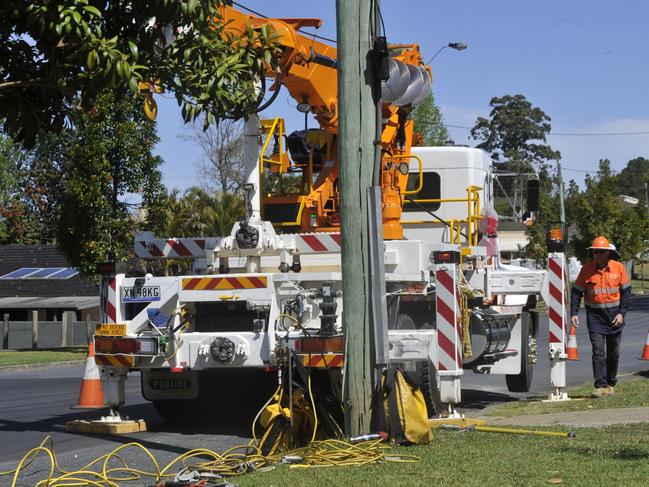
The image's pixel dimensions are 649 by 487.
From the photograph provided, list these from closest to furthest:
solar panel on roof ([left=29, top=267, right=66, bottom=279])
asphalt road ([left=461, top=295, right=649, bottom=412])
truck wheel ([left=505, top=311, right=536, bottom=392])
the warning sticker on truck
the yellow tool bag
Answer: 1. the yellow tool bag
2. the warning sticker on truck
3. truck wheel ([left=505, top=311, right=536, bottom=392])
4. asphalt road ([left=461, top=295, right=649, bottom=412])
5. solar panel on roof ([left=29, top=267, right=66, bottom=279])

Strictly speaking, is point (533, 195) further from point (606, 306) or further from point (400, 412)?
point (400, 412)

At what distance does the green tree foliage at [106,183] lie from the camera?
27531 mm

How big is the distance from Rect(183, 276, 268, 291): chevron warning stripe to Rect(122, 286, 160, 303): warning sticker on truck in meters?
0.36

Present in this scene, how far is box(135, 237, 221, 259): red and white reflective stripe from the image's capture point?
11.9 metres

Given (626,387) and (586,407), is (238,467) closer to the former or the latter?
(586,407)

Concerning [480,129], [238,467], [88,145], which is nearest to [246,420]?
[238,467]

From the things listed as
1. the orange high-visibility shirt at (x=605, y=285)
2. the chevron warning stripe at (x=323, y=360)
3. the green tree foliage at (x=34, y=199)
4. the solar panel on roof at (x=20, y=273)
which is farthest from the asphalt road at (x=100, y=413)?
the green tree foliage at (x=34, y=199)

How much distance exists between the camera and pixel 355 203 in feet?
31.1

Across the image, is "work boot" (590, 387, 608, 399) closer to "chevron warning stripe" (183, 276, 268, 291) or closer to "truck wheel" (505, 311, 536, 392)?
"truck wheel" (505, 311, 536, 392)

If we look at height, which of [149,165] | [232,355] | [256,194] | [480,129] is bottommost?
[232,355]

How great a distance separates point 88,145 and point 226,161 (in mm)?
15331

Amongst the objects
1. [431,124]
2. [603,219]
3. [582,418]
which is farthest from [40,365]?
[603,219]

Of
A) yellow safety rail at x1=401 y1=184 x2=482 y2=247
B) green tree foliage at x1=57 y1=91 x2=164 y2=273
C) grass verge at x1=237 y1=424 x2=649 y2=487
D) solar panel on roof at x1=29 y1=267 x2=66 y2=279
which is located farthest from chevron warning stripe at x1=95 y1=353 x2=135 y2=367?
solar panel on roof at x1=29 y1=267 x2=66 y2=279

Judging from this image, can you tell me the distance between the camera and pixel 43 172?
6100 centimetres
